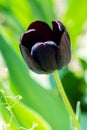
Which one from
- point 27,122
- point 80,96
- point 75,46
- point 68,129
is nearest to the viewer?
point 27,122

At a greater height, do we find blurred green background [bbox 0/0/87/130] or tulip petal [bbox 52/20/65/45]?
tulip petal [bbox 52/20/65/45]

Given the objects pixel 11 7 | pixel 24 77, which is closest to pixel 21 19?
pixel 11 7

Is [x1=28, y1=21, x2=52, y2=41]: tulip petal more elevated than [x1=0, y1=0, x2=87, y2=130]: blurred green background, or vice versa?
[x1=28, y1=21, x2=52, y2=41]: tulip petal

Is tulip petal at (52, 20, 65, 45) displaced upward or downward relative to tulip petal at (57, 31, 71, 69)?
upward

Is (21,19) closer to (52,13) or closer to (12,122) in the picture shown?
(52,13)

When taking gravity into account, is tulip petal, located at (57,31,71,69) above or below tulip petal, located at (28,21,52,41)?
below

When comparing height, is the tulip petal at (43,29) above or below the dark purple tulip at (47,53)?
above
